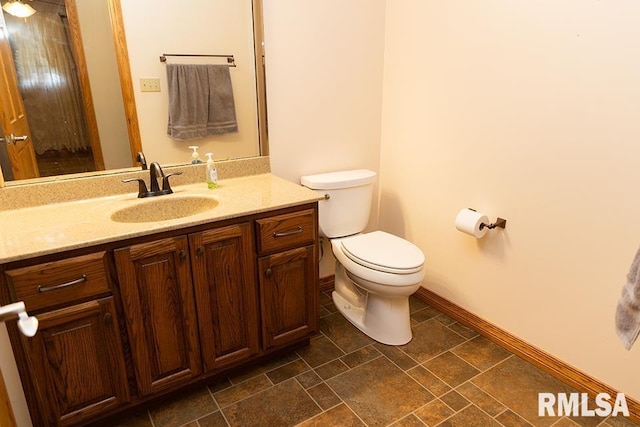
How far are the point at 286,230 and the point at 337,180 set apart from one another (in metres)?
0.55

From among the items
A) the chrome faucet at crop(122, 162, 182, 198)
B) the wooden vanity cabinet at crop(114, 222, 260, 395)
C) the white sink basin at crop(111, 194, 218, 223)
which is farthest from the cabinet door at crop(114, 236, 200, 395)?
the chrome faucet at crop(122, 162, 182, 198)

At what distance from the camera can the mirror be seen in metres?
1.67

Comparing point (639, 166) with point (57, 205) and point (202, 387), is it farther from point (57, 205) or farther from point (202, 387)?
point (57, 205)

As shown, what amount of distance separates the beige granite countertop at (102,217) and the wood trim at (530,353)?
1136 mm

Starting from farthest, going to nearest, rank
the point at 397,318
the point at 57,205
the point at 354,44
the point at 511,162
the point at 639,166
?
the point at 354,44
the point at 397,318
the point at 511,162
the point at 57,205
the point at 639,166

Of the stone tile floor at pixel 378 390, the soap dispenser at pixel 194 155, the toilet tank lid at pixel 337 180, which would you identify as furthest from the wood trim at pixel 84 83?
the stone tile floor at pixel 378 390

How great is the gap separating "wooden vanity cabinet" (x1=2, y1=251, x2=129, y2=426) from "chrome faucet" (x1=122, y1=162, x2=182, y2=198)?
48cm

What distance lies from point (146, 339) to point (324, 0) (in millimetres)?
1880

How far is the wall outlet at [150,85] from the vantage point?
1.85 m

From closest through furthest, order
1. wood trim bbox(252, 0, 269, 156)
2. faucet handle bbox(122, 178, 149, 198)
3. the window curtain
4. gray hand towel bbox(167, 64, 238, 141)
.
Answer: the window curtain < faucet handle bbox(122, 178, 149, 198) < gray hand towel bbox(167, 64, 238, 141) < wood trim bbox(252, 0, 269, 156)

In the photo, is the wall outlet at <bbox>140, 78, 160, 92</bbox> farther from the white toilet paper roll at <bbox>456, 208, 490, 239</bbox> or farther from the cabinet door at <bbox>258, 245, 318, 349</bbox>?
the white toilet paper roll at <bbox>456, 208, 490, 239</bbox>

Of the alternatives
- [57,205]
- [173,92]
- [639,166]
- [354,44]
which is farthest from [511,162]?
[57,205]

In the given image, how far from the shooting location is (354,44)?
91.9 inches

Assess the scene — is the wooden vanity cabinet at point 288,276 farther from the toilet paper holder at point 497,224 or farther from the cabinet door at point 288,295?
the toilet paper holder at point 497,224
